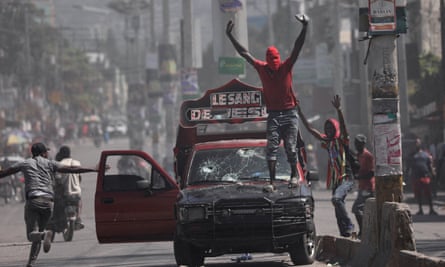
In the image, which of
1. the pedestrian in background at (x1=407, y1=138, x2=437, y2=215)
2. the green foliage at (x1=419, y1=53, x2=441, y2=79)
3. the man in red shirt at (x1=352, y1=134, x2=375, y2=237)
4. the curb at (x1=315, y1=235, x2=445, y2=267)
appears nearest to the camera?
the curb at (x1=315, y1=235, x2=445, y2=267)

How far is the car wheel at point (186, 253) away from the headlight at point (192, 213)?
0.41m

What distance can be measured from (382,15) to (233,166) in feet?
9.42

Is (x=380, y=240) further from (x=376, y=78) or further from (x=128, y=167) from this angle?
(x=128, y=167)

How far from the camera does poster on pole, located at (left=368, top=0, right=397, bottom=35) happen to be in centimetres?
1294

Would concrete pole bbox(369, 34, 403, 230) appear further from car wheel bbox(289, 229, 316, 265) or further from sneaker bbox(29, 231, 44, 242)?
sneaker bbox(29, 231, 44, 242)

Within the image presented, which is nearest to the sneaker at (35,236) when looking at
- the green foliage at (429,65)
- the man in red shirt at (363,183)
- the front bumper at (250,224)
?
the front bumper at (250,224)

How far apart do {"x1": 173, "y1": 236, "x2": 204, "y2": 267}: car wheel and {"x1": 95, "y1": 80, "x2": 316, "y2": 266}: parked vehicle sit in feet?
0.04

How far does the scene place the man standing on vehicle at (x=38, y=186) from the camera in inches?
604

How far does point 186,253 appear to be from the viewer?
14.0 metres

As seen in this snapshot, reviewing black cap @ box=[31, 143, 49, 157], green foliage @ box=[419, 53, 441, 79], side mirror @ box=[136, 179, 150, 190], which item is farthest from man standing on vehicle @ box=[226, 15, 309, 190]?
green foliage @ box=[419, 53, 441, 79]

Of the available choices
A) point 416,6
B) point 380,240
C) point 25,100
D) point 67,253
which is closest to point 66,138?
point 25,100

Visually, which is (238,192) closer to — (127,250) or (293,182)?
(293,182)

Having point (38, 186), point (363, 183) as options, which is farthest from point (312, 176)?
point (38, 186)

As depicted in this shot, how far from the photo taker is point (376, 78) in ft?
43.3
